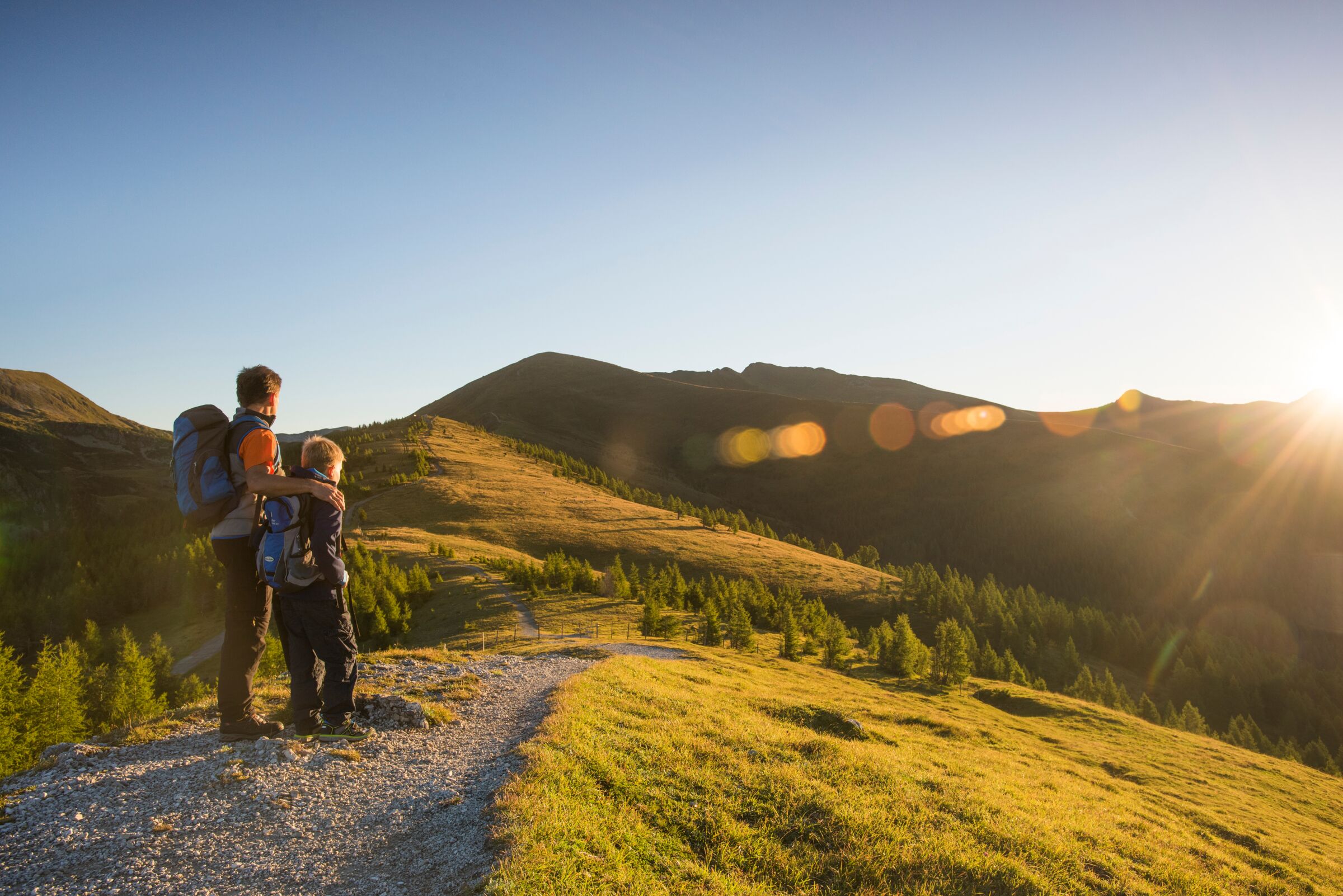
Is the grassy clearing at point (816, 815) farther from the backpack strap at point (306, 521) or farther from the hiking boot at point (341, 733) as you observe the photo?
the backpack strap at point (306, 521)

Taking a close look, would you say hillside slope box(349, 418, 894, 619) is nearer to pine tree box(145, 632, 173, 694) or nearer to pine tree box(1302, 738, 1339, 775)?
pine tree box(145, 632, 173, 694)

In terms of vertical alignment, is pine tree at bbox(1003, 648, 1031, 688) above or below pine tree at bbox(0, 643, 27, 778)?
below

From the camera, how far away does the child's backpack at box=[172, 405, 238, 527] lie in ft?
24.0

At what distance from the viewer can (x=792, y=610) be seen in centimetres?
5316

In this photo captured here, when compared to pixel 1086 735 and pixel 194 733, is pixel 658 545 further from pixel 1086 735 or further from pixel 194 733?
pixel 194 733

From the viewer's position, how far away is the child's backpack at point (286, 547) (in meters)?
7.35

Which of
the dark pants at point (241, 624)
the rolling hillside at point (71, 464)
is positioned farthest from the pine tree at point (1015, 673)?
the rolling hillside at point (71, 464)

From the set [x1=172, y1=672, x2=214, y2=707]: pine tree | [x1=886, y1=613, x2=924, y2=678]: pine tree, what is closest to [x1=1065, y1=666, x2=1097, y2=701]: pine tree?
[x1=886, y1=613, x2=924, y2=678]: pine tree

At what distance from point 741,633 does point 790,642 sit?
14.6 ft

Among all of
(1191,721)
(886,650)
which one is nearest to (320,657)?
(886,650)

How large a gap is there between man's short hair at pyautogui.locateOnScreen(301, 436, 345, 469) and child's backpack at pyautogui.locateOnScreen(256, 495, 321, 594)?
0.54 meters

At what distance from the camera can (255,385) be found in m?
7.74

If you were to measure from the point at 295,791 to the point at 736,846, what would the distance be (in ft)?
17.4

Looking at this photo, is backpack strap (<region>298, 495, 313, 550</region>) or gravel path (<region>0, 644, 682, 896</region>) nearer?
gravel path (<region>0, 644, 682, 896</region>)
